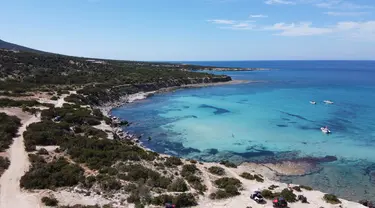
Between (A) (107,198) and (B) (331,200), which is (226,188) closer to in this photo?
(B) (331,200)

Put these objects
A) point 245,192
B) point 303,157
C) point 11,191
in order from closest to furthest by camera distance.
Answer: point 11,191, point 245,192, point 303,157

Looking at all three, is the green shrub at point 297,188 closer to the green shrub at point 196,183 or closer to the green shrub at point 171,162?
the green shrub at point 196,183

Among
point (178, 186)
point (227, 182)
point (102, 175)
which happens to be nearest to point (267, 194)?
point (227, 182)

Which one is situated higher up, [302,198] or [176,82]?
[176,82]

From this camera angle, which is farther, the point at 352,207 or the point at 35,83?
the point at 35,83

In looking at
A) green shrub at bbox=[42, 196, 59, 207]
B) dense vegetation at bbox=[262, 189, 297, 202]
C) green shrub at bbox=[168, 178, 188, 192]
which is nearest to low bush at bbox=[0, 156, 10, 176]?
green shrub at bbox=[42, 196, 59, 207]

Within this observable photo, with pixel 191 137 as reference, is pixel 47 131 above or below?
above

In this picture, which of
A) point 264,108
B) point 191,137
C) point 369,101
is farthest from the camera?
point 369,101

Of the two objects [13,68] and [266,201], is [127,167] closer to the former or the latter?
[266,201]

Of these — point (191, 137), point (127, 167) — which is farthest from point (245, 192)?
point (191, 137)
